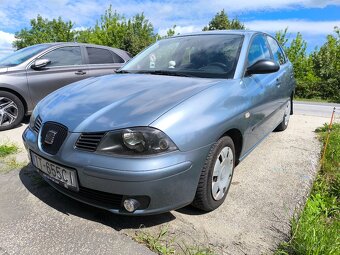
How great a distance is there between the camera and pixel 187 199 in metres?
2.24

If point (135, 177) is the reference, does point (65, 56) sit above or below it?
above

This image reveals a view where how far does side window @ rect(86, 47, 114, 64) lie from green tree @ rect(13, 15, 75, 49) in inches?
1247

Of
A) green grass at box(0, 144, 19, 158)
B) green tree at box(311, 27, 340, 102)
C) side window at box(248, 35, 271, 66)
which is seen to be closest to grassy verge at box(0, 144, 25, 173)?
green grass at box(0, 144, 19, 158)

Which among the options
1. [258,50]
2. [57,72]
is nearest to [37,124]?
[258,50]

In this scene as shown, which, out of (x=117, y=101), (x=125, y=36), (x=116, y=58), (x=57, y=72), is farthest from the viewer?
(x=125, y=36)

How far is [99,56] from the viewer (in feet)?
21.0

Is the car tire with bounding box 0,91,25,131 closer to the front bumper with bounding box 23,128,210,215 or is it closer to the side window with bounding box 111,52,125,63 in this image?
the side window with bounding box 111,52,125,63

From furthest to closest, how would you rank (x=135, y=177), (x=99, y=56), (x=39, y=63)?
1. (x=99, y=56)
2. (x=39, y=63)
3. (x=135, y=177)

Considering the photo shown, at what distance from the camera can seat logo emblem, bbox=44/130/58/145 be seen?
2303mm

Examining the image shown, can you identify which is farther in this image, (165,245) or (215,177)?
(215,177)

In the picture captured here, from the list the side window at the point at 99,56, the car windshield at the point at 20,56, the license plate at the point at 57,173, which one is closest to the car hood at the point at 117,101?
the license plate at the point at 57,173

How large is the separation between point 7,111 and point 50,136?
10.5ft

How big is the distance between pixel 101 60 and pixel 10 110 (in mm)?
2095

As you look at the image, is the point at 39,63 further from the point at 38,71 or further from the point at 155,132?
the point at 155,132
